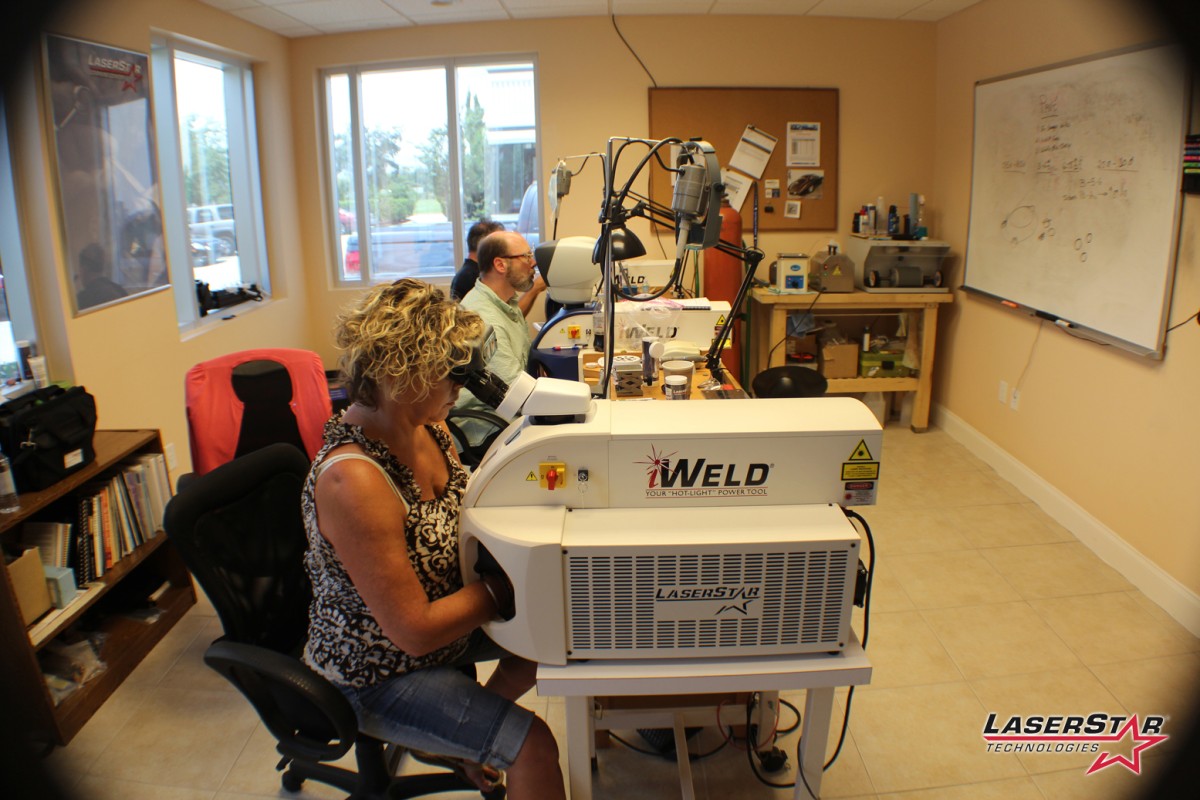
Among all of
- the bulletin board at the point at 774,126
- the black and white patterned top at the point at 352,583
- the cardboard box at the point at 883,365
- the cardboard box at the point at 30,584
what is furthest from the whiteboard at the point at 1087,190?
the cardboard box at the point at 30,584

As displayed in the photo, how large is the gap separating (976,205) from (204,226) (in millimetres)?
4250

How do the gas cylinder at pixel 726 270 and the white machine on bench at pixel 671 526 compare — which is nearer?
the white machine on bench at pixel 671 526

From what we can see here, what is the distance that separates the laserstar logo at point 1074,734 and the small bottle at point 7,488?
2.70 m

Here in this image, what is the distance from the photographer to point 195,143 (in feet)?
13.5

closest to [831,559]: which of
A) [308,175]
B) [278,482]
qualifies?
[278,482]

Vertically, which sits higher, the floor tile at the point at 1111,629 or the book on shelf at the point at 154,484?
the book on shelf at the point at 154,484

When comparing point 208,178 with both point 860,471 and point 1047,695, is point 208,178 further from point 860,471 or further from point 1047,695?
point 1047,695

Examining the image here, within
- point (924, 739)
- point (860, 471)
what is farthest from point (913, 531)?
point (860, 471)

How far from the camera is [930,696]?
7.22 feet

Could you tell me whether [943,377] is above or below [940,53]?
→ below

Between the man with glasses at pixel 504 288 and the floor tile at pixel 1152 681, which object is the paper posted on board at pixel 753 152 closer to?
the man with glasses at pixel 504 288

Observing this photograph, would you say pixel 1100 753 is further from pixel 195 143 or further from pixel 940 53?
pixel 195 143

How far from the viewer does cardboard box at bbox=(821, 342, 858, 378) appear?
4473mm

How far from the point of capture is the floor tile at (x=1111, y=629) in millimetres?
2393
